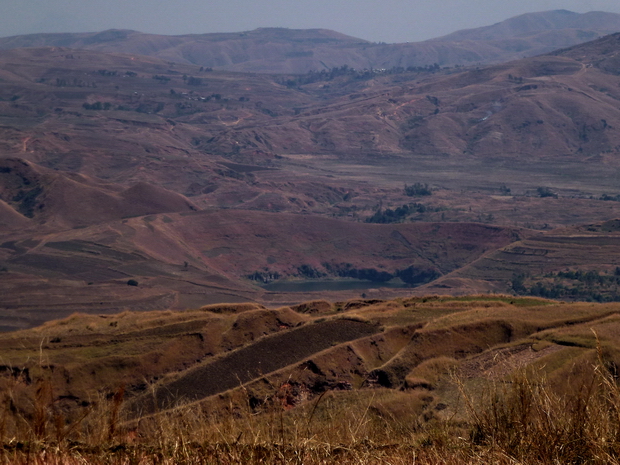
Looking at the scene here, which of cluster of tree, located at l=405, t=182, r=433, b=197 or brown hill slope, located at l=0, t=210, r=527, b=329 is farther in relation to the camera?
cluster of tree, located at l=405, t=182, r=433, b=197

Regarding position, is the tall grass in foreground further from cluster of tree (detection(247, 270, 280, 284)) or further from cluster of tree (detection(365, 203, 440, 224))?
cluster of tree (detection(365, 203, 440, 224))

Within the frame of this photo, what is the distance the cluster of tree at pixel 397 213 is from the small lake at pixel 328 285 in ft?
67.6

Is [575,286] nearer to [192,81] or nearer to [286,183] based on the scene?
[286,183]

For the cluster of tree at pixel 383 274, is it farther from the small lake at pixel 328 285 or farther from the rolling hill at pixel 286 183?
the small lake at pixel 328 285

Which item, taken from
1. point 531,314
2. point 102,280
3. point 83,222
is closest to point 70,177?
point 83,222

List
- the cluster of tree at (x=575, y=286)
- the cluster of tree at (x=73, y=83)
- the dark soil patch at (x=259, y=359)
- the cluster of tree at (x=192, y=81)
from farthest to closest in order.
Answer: the cluster of tree at (x=192, y=81)
the cluster of tree at (x=73, y=83)
the cluster of tree at (x=575, y=286)
the dark soil patch at (x=259, y=359)

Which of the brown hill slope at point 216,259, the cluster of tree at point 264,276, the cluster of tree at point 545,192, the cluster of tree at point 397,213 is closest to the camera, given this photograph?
the brown hill slope at point 216,259

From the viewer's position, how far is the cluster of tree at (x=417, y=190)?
109369 millimetres

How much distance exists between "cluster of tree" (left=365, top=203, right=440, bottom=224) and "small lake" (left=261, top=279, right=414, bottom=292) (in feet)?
67.6

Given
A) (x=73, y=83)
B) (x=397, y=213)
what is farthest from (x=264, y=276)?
(x=73, y=83)

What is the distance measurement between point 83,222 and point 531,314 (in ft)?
211

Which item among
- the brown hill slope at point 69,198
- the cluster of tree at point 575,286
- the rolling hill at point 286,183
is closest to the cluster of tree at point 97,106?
the rolling hill at point 286,183

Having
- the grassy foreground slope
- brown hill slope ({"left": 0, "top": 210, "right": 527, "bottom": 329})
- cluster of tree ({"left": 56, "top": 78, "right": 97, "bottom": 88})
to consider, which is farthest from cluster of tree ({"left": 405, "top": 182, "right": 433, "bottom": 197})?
cluster of tree ({"left": 56, "top": 78, "right": 97, "bottom": 88})

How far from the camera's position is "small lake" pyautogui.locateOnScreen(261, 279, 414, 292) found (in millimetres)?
72125
